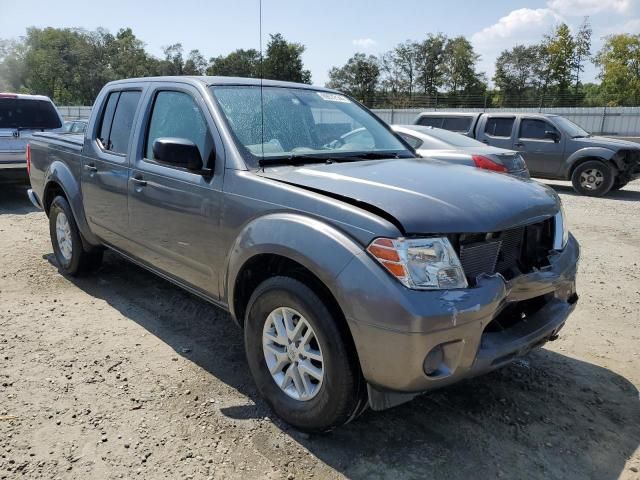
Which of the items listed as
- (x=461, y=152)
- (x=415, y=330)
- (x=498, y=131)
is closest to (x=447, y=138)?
(x=461, y=152)

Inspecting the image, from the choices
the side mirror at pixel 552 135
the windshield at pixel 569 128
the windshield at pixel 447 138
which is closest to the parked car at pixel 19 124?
the windshield at pixel 447 138

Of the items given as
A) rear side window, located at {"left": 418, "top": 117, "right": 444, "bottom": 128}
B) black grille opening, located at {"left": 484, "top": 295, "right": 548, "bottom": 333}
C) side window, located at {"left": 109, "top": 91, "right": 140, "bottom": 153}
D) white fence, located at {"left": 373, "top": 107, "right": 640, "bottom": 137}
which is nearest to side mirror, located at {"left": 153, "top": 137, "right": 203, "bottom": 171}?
side window, located at {"left": 109, "top": 91, "right": 140, "bottom": 153}

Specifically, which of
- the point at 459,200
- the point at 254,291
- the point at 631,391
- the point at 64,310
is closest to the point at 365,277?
the point at 459,200

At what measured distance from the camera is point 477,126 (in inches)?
492

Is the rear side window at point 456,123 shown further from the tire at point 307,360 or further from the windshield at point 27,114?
the tire at point 307,360

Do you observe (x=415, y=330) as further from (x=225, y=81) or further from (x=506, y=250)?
(x=225, y=81)

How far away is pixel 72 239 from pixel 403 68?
7679 cm

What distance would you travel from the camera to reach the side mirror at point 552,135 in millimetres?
11891

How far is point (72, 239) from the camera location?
5.27 meters

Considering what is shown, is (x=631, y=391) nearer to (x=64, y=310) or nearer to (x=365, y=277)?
(x=365, y=277)

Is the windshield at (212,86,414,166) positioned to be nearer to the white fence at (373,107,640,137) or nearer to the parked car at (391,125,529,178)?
the parked car at (391,125,529,178)

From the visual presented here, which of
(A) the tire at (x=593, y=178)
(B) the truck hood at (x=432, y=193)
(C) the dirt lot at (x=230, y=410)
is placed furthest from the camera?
(A) the tire at (x=593, y=178)

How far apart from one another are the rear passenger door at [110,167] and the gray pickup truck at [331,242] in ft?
0.14

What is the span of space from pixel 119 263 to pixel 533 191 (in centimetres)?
461
